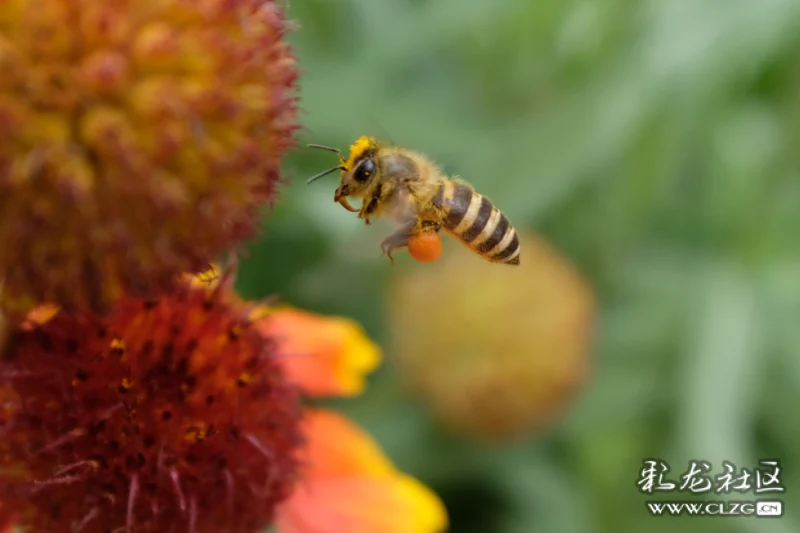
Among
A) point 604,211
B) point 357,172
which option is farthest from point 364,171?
point 604,211

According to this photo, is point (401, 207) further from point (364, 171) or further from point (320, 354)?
point (320, 354)

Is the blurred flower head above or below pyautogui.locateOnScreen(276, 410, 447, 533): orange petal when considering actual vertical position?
above

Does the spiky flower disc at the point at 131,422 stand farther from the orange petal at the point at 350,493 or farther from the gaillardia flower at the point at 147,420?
the orange petal at the point at 350,493

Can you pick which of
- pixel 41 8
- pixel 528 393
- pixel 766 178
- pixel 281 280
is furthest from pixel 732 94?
pixel 41 8


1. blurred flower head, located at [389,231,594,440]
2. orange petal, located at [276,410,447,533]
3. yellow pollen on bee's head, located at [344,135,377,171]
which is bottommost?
orange petal, located at [276,410,447,533]

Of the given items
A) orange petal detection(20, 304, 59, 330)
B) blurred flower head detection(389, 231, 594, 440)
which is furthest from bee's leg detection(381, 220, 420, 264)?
blurred flower head detection(389, 231, 594, 440)

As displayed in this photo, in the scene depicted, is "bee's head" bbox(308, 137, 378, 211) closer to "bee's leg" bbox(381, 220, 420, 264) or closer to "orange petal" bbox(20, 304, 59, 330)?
"bee's leg" bbox(381, 220, 420, 264)

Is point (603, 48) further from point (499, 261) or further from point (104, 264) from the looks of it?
point (104, 264)
